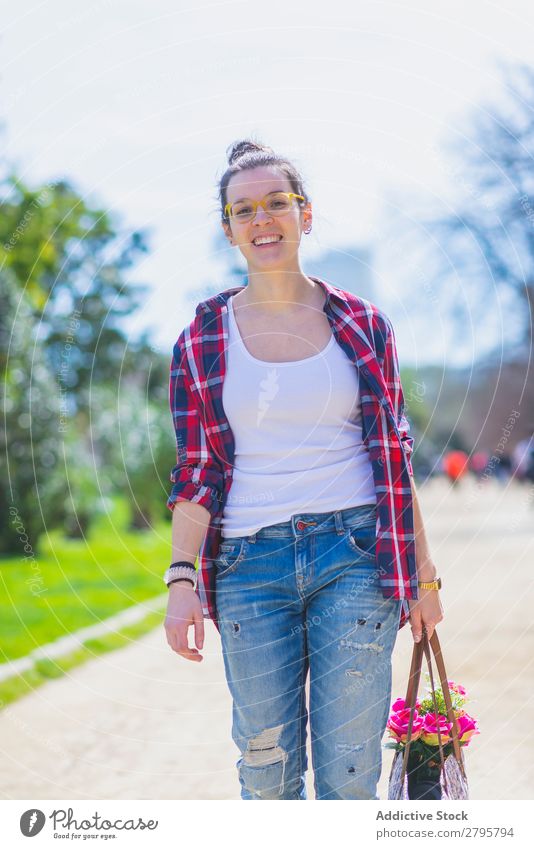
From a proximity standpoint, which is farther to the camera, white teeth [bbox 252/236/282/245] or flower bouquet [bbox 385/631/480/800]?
flower bouquet [bbox 385/631/480/800]

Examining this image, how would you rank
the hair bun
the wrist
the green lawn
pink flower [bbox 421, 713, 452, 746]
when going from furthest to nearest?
the green lawn < pink flower [bbox 421, 713, 452, 746] < the hair bun < the wrist

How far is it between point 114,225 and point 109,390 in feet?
11.1

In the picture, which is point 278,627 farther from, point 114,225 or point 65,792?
point 114,225

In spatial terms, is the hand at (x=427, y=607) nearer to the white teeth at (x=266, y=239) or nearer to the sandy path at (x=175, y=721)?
the white teeth at (x=266, y=239)

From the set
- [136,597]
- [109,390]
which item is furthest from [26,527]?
[109,390]

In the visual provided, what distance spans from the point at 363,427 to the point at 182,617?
2.40 ft

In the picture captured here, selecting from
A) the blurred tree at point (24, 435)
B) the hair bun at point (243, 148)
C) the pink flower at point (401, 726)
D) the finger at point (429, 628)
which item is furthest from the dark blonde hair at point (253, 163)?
the blurred tree at point (24, 435)

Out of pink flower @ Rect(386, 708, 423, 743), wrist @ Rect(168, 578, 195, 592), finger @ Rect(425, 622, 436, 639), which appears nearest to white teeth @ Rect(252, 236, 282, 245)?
wrist @ Rect(168, 578, 195, 592)

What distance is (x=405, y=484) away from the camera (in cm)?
320

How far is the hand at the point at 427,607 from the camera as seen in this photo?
3.25 metres

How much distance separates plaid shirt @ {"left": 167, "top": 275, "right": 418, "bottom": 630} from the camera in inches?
124

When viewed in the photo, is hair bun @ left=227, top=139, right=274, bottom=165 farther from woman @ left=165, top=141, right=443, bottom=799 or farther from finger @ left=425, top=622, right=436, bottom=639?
finger @ left=425, top=622, right=436, bottom=639

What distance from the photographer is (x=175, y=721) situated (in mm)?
6598

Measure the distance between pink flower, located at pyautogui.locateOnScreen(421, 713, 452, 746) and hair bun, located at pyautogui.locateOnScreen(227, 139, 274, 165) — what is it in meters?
1.85
